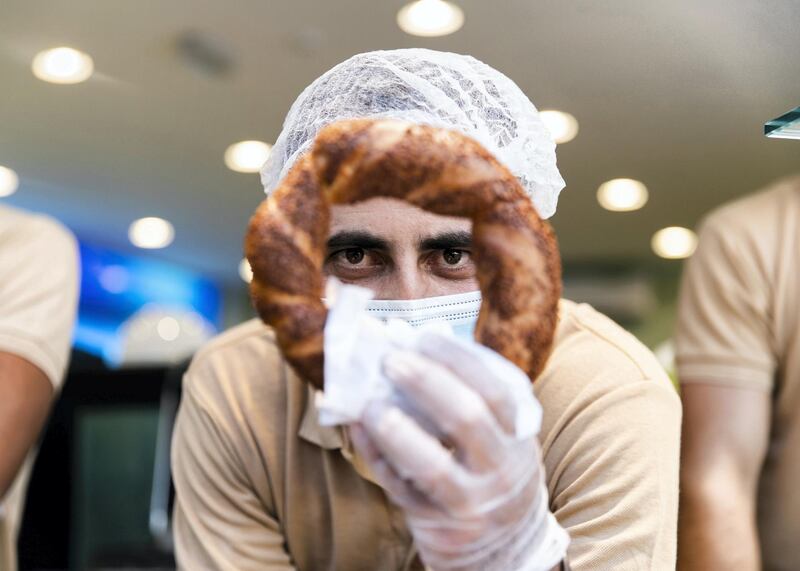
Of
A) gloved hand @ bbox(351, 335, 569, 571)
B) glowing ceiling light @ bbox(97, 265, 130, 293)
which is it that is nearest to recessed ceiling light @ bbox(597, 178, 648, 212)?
gloved hand @ bbox(351, 335, 569, 571)

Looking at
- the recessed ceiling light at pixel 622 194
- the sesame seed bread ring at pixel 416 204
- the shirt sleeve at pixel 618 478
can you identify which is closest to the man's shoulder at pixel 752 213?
the recessed ceiling light at pixel 622 194

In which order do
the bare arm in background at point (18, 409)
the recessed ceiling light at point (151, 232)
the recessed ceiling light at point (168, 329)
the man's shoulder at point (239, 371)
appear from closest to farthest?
1. the man's shoulder at point (239, 371)
2. the bare arm in background at point (18, 409)
3. the recessed ceiling light at point (151, 232)
4. the recessed ceiling light at point (168, 329)

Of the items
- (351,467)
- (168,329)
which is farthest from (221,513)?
(168,329)

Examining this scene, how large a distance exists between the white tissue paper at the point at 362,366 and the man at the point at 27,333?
29.1 inches

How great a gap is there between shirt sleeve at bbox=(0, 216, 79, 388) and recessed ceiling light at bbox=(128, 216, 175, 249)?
14cm

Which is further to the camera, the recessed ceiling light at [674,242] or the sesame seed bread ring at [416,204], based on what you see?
the recessed ceiling light at [674,242]

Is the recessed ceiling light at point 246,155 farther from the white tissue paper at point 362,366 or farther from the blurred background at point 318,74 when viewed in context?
the white tissue paper at point 362,366

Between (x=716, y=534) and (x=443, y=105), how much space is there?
0.57 metres

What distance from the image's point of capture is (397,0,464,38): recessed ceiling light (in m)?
1.13

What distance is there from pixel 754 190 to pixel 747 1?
23 cm

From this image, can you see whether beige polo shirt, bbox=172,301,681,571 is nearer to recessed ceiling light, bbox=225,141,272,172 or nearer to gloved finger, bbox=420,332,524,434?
recessed ceiling light, bbox=225,141,272,172

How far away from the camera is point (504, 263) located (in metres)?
0.81

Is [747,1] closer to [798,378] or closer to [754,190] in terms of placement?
[754,190]

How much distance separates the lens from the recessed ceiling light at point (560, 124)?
3.57ft
